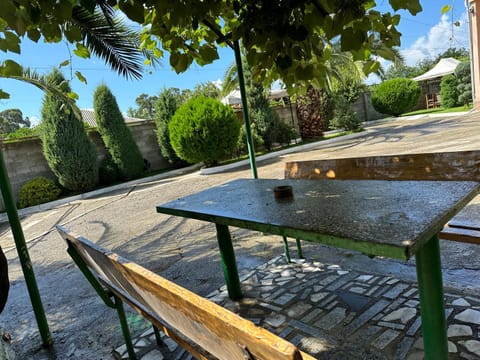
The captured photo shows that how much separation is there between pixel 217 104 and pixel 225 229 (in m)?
9.03

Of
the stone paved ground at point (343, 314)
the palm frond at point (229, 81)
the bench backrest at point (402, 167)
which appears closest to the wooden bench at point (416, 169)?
the bench backrest at point (402, 167)

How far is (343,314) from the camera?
233 cm

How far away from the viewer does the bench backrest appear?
7.62ft

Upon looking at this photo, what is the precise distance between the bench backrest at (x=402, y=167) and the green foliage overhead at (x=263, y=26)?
1.05m

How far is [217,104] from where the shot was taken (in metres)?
11.3

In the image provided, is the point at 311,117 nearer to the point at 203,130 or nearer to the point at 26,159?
the point at 203,130

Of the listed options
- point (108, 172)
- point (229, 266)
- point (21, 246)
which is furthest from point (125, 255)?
point (108, 172)

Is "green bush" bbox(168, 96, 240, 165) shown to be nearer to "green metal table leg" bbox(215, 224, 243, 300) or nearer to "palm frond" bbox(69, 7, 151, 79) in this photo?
"palm frond" bbox(69, 7, 151, 79)

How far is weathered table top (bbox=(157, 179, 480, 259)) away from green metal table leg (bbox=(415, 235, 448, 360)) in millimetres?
153

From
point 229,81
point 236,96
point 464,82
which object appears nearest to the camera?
point 229,81

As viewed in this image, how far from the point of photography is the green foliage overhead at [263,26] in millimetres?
1368

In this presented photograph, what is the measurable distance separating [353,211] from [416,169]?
4.46ft

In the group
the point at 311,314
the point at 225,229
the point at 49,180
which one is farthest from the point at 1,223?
the point at 311,314

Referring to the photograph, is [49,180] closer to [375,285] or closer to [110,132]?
[110,132]
